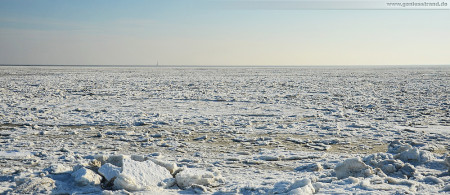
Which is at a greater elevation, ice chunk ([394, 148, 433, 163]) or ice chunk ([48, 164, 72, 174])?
ice chunk ([394, 148, 433, 163])

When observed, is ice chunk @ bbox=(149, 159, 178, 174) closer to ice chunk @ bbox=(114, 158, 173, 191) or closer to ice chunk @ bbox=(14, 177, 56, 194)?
ice chunk @ bbox=(114, 158, 173, 191)

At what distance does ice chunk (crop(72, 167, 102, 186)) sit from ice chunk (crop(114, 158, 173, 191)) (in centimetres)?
22

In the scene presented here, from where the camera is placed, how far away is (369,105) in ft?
29.7

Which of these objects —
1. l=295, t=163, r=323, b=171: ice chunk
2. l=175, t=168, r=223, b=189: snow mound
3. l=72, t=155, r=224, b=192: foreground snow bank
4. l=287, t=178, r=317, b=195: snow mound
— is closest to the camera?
l=287, t=178, r=317, b=195: snow mound

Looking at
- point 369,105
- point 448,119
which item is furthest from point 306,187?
point 369,105

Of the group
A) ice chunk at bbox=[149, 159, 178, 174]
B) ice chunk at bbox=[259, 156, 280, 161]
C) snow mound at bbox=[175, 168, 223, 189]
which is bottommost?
ice chunk at bbox=[259, 156, 280, 161]

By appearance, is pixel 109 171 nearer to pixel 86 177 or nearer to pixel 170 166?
pixel 86 177

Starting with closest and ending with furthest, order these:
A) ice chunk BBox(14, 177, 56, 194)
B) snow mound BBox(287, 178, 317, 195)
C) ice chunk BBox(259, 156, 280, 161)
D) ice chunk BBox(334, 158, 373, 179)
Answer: snow mound BBox(287, 178, 317, 195)
ice chunk BBox(14, 177, 56, 194)
ice chunk BBox(334, 158, 373, 179)
ice chunk BBox(259, 156, 280, 161)

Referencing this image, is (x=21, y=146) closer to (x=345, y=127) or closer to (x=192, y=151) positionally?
(x=192, y=151)

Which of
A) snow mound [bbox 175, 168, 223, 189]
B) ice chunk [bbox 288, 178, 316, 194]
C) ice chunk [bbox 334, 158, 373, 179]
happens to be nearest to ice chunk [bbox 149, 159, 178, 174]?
snow mound [bbox 175, 168, 223, 189]

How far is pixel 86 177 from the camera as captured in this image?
10.3ft

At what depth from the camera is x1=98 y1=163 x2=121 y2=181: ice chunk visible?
10.5 ft

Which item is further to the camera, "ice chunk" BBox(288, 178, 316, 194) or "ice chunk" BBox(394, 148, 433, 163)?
"ice chunk" BBox(394, 148, 433, 163)

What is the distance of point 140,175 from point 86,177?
477 mm
